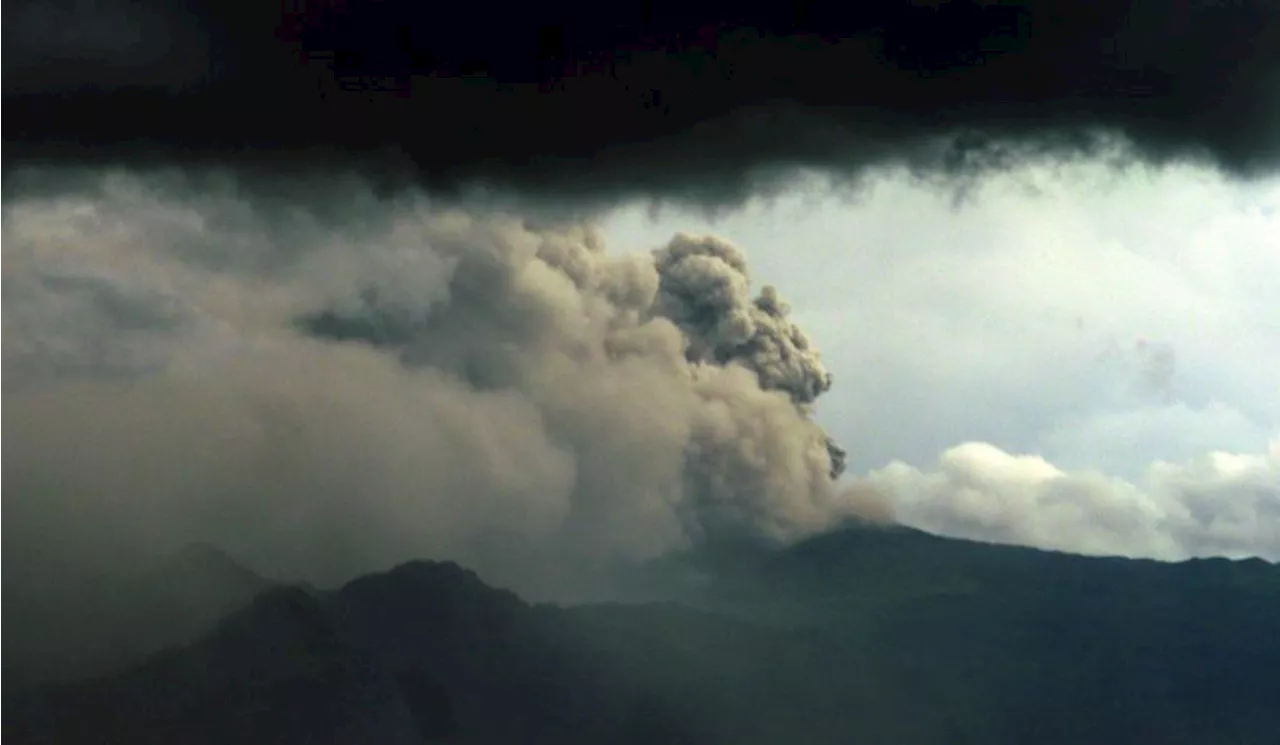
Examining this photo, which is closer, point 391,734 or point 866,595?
point 391,734

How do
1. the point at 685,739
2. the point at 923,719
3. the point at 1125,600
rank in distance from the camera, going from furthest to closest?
the point at 1125,600
the point at 923,719
the point at 685,739

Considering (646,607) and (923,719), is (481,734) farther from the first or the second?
(923,719)

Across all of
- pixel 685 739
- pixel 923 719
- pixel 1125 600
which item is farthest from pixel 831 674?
pixel 1125 600

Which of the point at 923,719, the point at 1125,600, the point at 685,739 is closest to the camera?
the point at 685,739

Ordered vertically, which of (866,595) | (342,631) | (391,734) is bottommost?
(391,734)

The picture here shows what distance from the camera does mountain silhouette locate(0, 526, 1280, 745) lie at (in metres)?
32.9

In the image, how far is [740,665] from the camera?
34719 millimetres

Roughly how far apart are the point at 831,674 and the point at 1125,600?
8790 mm

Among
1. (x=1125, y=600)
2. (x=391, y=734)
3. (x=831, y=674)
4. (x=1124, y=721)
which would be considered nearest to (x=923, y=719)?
(x=831, y=674)

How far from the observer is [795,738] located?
3284 centimetres

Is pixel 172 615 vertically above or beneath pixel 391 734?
above

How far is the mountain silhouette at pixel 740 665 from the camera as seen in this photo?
108 ft

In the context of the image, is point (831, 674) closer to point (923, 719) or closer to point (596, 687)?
point (923, 719)

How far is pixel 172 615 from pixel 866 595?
1941cm
